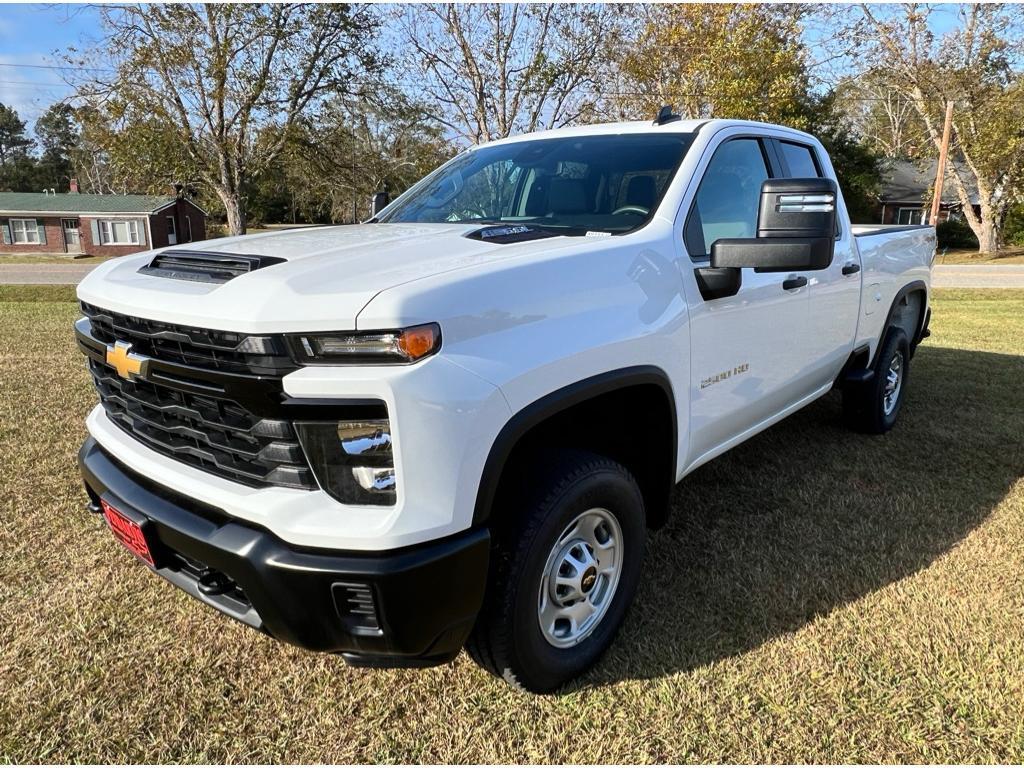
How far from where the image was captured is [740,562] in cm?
328

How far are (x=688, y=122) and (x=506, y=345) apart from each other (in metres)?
1.90

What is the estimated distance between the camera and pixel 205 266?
86.0 inches

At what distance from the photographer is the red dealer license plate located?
7.14 feet

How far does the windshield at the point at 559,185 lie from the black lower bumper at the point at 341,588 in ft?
4.92

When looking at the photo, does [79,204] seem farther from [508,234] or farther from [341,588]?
[341,588]

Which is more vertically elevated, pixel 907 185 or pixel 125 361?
pixel 907 185

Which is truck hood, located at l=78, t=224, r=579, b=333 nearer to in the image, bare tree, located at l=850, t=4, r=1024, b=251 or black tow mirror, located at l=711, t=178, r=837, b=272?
black tow mirror, located at l=711, t=178, r=837, b=272

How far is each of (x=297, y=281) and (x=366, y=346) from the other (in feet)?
0.97

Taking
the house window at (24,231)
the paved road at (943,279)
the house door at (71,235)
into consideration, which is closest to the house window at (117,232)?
the house door at (71,235)

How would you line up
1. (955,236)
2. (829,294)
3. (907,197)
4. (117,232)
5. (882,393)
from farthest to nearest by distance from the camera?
(907,197)
(117,232)
(955,236)
(882,393)
(829,294)

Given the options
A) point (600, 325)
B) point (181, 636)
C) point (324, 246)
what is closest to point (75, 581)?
point (181, 636)

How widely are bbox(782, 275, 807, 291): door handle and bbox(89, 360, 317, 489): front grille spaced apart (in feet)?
7.85

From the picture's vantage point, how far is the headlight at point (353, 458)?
5.92 feet

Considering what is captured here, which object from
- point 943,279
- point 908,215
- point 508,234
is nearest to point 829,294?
point 508,234
